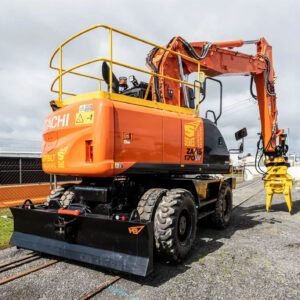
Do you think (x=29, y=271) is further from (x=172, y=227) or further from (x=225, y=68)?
(x=225, y=68)

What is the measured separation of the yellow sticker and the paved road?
89.8 inches

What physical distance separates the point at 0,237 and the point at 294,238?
638 cm

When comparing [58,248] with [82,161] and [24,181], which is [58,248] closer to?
[82,161]

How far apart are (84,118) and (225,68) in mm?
5124

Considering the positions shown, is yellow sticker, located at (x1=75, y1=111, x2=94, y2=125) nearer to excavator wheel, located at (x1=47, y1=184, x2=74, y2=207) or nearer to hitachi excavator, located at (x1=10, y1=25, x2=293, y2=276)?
hitachi excavator, located at (x1=10, y1=25, x2=293, y2=276)

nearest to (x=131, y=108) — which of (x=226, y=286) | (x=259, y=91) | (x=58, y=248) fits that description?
(x=58, y=248)

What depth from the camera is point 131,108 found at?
4559 millimetres

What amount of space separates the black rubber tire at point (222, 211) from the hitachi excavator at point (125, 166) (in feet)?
3.04

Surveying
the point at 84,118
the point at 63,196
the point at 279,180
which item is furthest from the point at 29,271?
the point at 279,180

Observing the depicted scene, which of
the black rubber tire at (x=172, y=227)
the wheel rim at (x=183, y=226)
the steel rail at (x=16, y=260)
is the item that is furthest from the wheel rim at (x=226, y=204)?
→ the steel rail at (x=16, y=260)

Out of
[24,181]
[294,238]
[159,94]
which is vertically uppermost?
[159,94]

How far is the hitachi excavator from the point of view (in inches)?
165

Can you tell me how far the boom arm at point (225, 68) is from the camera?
5949 mm

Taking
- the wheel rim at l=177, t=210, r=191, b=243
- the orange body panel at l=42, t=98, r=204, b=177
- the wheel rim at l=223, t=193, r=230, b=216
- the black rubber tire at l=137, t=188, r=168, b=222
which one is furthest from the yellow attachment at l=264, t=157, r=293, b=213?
the black rubber tire at l=137, t=188, r=168, b=222
